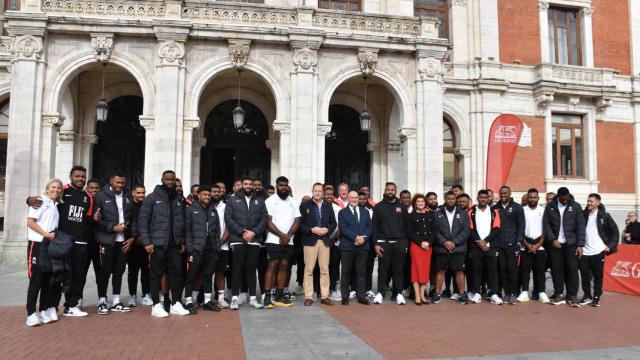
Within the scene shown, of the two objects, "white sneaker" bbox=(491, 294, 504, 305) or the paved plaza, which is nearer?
the paved plaza

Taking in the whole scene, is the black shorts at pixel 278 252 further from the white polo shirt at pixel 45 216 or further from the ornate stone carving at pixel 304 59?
the ornate stone carving at pixel 304 59

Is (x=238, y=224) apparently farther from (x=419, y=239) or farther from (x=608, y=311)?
(x=608, y=311)

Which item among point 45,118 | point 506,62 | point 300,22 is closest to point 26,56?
point 45,118

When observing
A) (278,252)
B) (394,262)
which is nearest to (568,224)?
(394,262)

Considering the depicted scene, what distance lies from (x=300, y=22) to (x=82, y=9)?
5945 mm

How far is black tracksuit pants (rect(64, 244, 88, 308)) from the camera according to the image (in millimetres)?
7059

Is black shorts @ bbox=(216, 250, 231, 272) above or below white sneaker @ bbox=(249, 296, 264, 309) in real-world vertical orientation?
above

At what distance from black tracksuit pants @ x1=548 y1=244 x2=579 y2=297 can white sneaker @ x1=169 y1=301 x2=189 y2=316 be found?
6.42 metres

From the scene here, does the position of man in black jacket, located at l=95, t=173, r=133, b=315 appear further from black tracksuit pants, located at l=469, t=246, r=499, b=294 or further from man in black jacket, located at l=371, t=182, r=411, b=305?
black tracksuit pants, located at l=469, t=246, r=499, b=294

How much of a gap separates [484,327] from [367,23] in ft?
34.2

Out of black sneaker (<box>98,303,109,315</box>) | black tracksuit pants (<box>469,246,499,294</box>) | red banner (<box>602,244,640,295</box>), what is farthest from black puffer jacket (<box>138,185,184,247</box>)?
red banner (<box>602,244,640,295</box>)

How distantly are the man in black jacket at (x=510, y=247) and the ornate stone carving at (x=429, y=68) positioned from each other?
686cm

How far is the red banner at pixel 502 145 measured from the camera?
13.9 meters

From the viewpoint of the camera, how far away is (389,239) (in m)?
8.48
